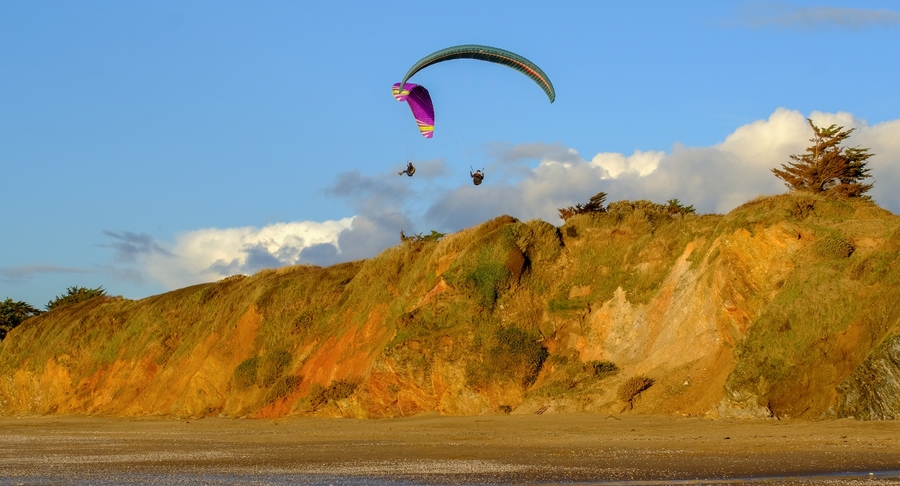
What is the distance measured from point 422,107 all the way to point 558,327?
1019 cm

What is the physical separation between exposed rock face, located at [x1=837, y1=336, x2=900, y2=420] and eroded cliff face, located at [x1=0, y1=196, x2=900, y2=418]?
0.11 ft

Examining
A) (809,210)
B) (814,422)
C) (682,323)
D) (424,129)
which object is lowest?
(814,422)

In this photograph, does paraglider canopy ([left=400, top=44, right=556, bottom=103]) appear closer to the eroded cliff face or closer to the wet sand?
the eroded cliff face

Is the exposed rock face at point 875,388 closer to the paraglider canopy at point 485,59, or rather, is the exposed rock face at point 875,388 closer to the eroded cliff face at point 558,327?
the eroded cliff face at point 558,327

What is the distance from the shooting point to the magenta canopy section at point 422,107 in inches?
1252

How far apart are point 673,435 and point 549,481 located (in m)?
6.08

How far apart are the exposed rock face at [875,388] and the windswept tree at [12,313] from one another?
5286cm

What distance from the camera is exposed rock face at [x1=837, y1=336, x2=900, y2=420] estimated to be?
15992mm

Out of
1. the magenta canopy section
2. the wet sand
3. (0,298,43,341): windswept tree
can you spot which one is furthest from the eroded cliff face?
(0,298,43,341): windswept tree

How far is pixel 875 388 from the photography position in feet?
53.4

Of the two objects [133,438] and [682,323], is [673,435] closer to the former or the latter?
[682,323]

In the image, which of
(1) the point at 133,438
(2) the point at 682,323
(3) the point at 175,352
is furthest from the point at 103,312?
(2) the point at 682,323

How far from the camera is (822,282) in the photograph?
19688 millimetres

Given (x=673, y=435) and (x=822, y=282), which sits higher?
(x=822, y=282)
